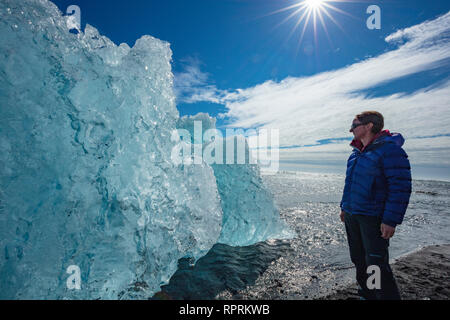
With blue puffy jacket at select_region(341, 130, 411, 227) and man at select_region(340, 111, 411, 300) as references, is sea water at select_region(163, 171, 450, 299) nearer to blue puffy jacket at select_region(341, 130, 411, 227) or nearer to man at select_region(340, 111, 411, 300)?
man at select_region(340, 111, 411, 300)

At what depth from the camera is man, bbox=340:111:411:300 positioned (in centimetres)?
234

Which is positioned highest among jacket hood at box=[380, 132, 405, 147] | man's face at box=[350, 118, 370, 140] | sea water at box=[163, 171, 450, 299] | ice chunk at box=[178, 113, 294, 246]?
man's face at box=[350, 118, 370, 140]

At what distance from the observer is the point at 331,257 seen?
185 inches

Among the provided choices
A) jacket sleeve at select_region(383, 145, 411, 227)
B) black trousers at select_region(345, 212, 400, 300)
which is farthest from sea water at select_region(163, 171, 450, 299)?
jacket sleeve at select_region(383, 145, 411, 227)

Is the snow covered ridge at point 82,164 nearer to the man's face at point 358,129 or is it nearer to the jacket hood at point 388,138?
the man's face at point 358,129

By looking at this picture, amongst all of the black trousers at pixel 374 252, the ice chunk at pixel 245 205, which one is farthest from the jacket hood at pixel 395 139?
the ice chunk at pixel 245 205

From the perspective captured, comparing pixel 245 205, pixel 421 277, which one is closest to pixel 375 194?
pixel 421 277

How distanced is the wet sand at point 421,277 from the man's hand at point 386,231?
132 cm

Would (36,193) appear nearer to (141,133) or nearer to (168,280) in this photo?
(141,133)

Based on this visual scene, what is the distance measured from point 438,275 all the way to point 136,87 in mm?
6536

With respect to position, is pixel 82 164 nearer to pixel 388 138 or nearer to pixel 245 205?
pixel 388 138

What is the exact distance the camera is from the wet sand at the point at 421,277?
317 centimetres

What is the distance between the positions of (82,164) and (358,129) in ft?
12.5
